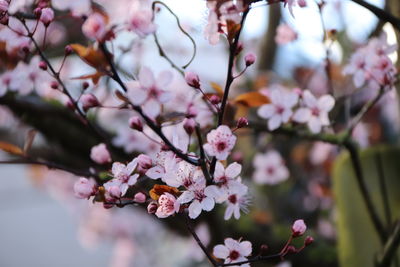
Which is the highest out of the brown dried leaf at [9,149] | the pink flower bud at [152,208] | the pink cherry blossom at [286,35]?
the pink cherry blossom at [286,35]

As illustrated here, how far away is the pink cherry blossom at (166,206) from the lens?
62 centimetres

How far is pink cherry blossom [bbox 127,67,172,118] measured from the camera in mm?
540

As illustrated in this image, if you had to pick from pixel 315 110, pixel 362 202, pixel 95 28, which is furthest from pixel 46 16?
pixel 362 202

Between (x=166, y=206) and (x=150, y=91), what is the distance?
0.53ft

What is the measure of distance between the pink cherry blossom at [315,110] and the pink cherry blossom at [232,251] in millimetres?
352

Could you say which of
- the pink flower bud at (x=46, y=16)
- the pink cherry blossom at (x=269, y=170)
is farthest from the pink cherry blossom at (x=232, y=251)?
the pink cherry blossom at (x=269, y=170)

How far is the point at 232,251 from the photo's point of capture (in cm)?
65

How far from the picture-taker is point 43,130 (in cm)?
152

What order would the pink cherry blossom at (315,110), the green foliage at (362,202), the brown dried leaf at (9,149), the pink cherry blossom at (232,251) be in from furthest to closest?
the green foliage at (362,202), the pink cherry blossom at (315,110), the brown dried leaf at (9,149), the pink cherry blossom at (232,251)

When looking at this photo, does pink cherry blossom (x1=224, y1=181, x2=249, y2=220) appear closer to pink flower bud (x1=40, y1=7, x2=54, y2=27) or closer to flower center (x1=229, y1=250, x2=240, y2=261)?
flower center (x1=229, y1=250, x2=240, y2=261)

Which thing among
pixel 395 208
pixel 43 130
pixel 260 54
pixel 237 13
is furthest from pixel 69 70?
pixel 237 13

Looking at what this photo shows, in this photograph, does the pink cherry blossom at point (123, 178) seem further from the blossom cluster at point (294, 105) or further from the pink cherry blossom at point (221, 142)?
the blossom cluster at point (294, 105)

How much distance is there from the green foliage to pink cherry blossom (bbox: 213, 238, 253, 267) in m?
0.51

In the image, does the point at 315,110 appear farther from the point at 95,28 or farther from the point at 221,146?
the point at 95,28
